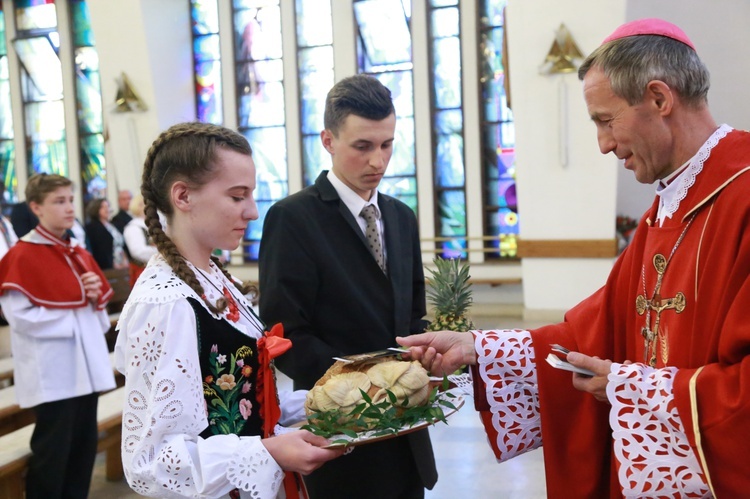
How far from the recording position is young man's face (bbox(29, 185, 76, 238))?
160 inches

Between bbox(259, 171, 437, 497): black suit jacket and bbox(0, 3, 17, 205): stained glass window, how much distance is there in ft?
39.0

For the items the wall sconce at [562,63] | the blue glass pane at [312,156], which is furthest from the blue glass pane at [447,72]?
the wall sconce at [562,63]

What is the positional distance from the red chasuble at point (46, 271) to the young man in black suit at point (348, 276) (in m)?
2.07

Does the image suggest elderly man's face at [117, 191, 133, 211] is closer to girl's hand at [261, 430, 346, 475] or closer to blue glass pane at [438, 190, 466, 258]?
blue glass pane at [438, 190, 466, 258]

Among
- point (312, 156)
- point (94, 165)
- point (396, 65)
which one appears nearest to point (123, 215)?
point (312, 156)

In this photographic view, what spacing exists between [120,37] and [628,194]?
6811 millimetres

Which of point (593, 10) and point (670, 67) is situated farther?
point (593, 10)

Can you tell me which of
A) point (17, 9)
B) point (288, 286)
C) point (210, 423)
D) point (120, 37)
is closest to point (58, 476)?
point (288, 286)

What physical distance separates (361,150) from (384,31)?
30.4 ft

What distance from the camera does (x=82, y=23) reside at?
40.4ft

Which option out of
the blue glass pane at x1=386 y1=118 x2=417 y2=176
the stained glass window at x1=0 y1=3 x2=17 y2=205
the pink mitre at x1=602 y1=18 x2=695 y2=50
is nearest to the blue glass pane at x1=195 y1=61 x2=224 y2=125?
the blue glass pane at x1=386 y1=118 x2=417 y2=176

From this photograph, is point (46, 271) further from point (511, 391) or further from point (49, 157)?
point (49, 157)

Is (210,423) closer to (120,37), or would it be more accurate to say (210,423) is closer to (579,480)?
(579,480)

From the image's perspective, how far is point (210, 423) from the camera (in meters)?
1.68
